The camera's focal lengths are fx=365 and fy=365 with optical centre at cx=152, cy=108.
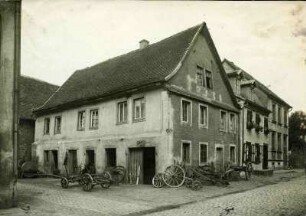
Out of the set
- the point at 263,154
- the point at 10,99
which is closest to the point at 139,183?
the point at 10,99

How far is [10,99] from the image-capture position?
1044 centimetres

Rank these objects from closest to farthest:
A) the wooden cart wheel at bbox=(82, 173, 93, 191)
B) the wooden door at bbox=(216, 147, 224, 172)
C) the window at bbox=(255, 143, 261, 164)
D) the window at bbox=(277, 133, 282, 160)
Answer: the wooden cart wheel at bbox=(82, 173, 93, 191) → the wooden door at bbox=(216, 147, 224, 172) → the window at bbox=(255, 143, 261, 164) → the window at bbox=(277, 133, 282, 160)

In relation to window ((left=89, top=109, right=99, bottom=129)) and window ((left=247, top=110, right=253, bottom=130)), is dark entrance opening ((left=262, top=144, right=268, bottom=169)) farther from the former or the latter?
window ((left=89, top=109, right=99, bottom=129))

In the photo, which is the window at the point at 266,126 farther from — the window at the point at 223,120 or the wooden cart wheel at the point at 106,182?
the wooden cart wheel at the point at 106,182

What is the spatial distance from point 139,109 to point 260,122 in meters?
13.4

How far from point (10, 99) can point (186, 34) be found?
12.3 metres

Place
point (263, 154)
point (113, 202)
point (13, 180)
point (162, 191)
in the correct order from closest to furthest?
point (13, 180) < point (113, 202) < point (162, 191) < point (263, 154)

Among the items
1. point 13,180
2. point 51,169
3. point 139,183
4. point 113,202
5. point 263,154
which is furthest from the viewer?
point 263,154

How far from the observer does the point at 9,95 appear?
10430 millimetres

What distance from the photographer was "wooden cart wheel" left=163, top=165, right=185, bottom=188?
16047 millimetres

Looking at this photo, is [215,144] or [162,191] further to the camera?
[215,144]

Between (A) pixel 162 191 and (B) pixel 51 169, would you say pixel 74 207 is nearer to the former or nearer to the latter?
(A) pixel 162 191

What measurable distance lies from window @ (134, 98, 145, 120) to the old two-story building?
51 millimetres

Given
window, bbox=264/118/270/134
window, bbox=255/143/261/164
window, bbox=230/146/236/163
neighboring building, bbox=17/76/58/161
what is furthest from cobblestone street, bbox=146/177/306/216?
neighboring building, bbox=17/76/58/161
